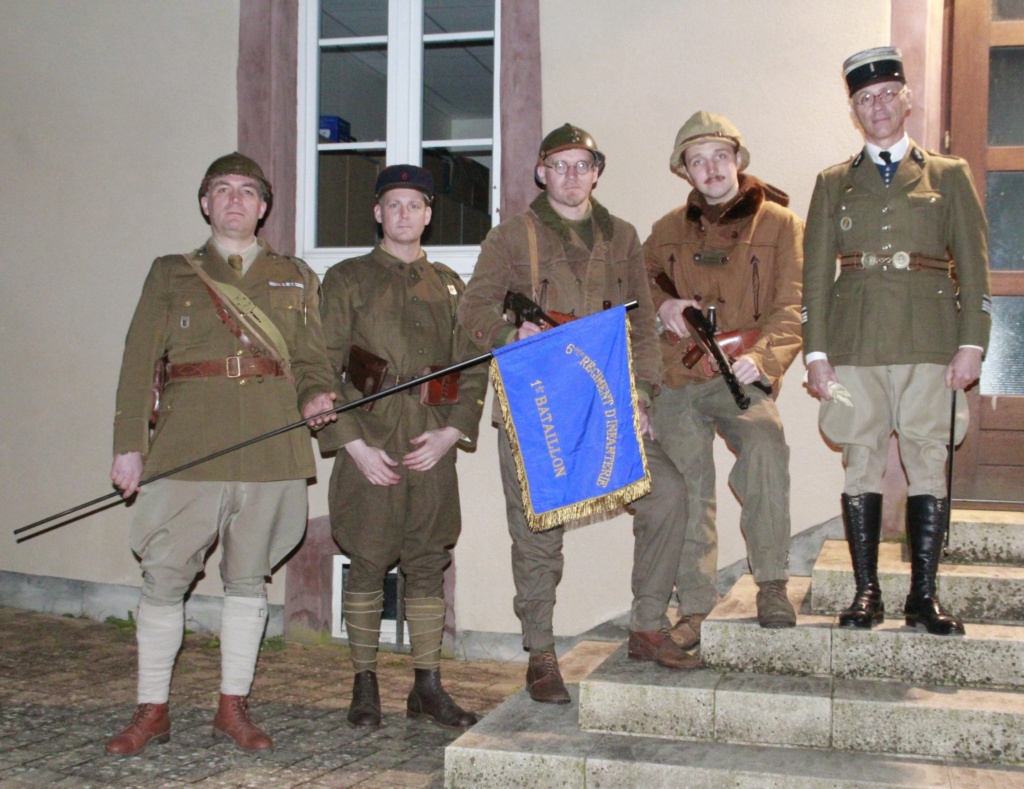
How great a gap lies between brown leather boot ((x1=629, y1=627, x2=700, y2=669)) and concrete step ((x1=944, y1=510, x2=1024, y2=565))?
49.9 inches

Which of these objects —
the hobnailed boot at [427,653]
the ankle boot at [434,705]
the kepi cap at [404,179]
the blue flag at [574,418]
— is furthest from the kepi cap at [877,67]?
the ankle boot at [434,705]

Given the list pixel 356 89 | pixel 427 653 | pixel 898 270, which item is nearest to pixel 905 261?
pixel 898 270

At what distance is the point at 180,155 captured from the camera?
6457 mm

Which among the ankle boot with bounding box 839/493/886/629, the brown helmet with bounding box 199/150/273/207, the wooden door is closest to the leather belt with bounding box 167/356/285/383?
the brown helmet with bounding box 199/150/273/207

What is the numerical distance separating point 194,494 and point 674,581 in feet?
6.35

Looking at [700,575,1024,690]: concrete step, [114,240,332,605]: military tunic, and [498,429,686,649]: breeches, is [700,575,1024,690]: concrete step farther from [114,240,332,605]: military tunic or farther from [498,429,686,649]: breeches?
[114,240,332,605]: military tunic

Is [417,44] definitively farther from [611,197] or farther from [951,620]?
[951,620]

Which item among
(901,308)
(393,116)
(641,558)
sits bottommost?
(641,558)

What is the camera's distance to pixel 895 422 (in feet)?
14.1

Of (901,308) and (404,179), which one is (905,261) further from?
Result: (404,179)

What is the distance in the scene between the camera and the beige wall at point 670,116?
5.39 meters

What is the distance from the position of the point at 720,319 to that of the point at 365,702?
2.20 m

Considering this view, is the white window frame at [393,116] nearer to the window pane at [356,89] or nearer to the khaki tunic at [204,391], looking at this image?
the window pane at [356,89]

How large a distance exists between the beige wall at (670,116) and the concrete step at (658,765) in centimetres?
173
